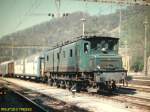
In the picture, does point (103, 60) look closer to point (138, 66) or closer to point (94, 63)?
point (94, 63)

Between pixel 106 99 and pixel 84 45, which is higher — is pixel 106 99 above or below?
below

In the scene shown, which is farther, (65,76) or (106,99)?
(65,76)

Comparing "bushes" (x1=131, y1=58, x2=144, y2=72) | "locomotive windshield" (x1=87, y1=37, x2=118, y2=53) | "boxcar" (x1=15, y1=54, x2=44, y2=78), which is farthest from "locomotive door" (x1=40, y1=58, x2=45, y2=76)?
"bushes" (x1=131, y1=58, x2=144, y2=72)

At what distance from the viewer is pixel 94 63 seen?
68.5 ft

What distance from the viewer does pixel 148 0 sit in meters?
39.4

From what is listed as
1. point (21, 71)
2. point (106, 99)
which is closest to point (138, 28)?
point (21, 71)

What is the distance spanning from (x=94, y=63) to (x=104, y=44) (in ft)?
5.80

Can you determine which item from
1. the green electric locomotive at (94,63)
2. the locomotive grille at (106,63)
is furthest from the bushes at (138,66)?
the locomotive grille at (106,63)

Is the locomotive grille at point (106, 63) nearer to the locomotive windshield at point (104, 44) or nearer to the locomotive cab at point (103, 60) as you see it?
the locomotive cab at point (103, 60)

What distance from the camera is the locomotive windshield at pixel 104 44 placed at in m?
21.8

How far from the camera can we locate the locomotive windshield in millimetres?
21781

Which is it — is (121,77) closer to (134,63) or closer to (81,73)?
(81,73)

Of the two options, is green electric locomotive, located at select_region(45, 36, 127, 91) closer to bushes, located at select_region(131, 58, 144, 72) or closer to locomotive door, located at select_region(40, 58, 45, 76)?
A: locomotive door, located at select_region(40, 58, 45, 76)

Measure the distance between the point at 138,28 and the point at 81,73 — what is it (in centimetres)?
8590
